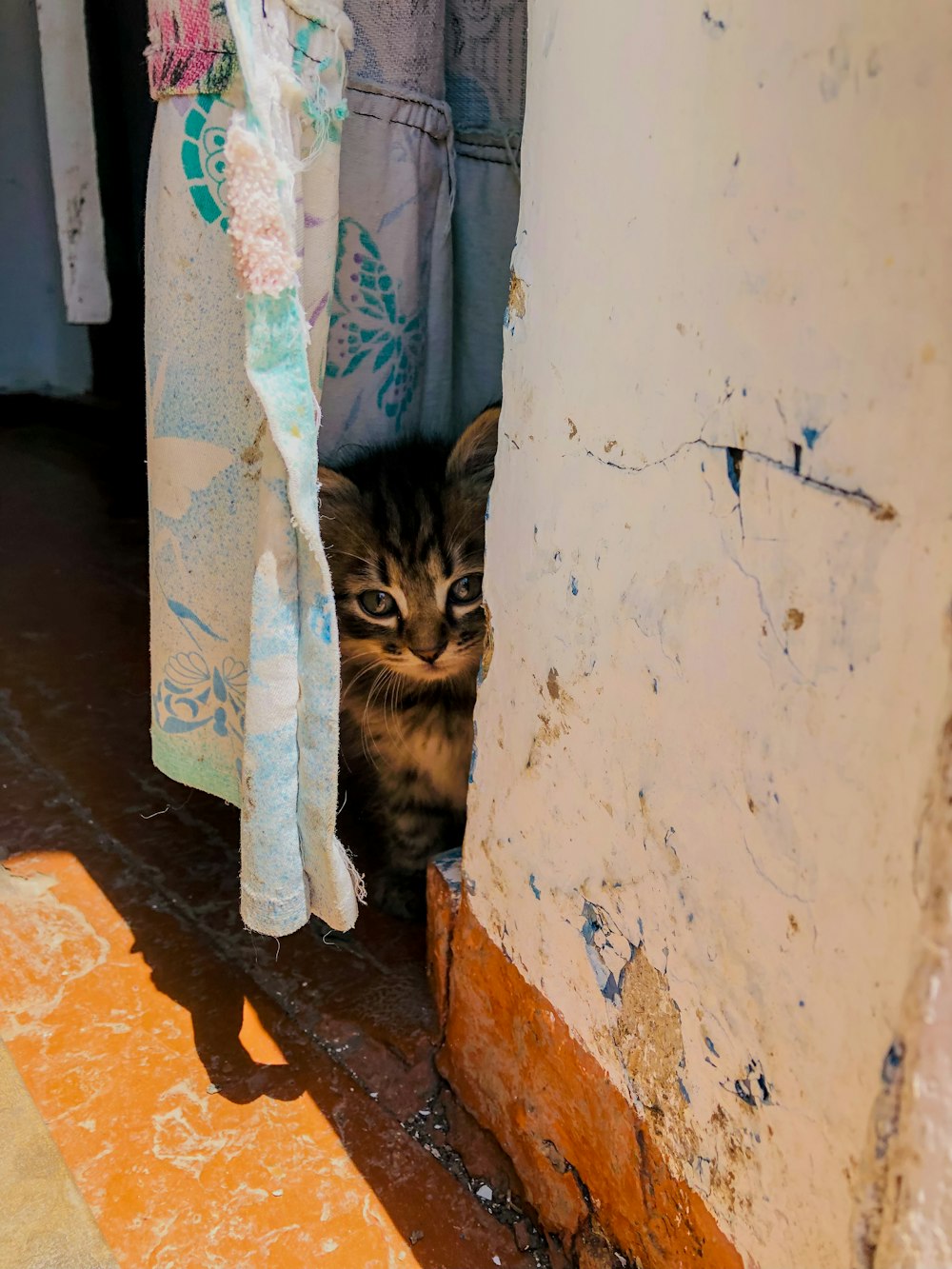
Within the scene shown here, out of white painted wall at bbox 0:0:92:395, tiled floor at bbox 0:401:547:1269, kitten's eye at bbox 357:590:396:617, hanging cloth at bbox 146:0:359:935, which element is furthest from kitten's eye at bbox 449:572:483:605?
white painted wall at bbox 0:0:92:395

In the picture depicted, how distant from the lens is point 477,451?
1556 mm

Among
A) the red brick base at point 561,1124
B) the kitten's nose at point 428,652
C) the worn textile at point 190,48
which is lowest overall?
the red brick base at point 561,1124

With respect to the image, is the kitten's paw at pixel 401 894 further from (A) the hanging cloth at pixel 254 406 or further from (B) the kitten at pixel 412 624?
Answer: (A) the hanging cloth at pixel 254 406

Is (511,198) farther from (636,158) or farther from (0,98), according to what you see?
(0,98)

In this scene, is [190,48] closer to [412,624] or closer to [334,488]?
[334,488]

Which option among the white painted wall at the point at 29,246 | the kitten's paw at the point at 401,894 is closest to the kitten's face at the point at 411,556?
the kitten's paw at the point at 401,894

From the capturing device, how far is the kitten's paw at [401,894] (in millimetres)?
1630

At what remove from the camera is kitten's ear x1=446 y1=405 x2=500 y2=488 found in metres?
1.48

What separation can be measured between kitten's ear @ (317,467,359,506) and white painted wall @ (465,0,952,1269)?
53cm

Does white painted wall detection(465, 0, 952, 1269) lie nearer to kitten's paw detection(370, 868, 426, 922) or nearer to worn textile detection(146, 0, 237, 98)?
worn textile detection(146, 0, 237, 98)

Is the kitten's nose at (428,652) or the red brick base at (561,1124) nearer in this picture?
the red brick base at (561,1124)

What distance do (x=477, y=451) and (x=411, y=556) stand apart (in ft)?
0.66

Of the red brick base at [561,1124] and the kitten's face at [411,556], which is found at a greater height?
the kitten's face at [411,556]

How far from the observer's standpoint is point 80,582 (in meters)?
2.73
